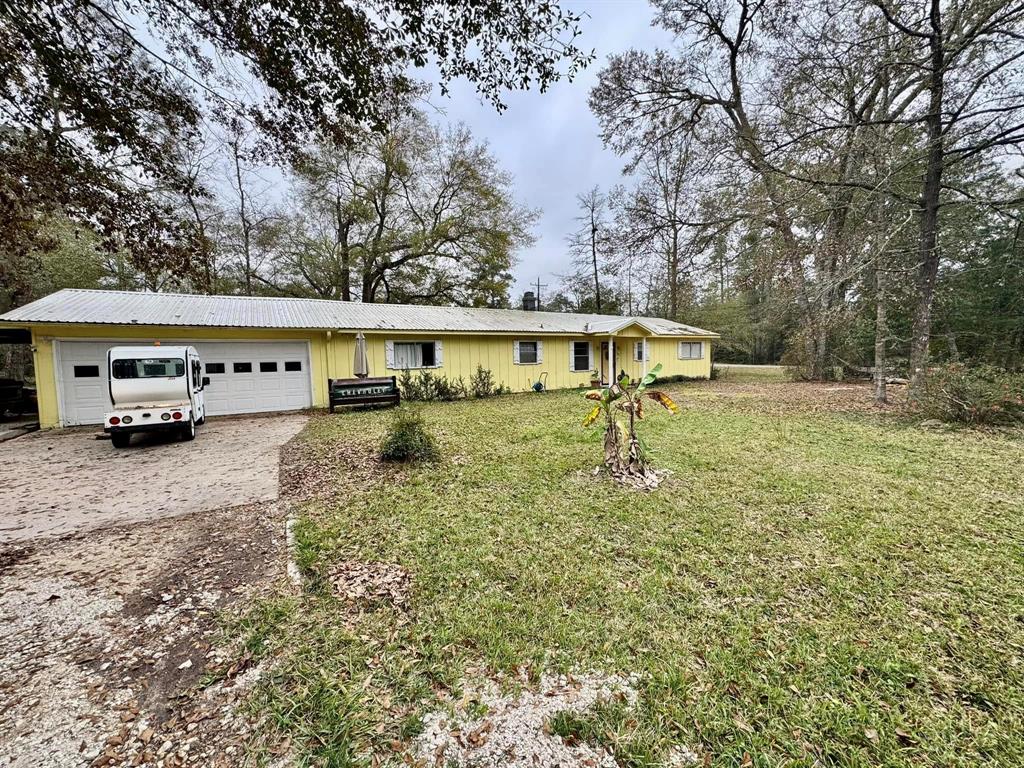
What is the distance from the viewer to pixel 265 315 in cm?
1143

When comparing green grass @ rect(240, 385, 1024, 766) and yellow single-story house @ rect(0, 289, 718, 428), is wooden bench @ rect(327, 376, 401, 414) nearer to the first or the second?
yellow single-story house @ rect(0, 289, 718, 428)

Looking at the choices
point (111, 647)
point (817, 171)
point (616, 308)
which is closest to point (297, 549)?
point (111, 647)

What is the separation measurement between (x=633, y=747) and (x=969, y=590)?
2938 millimetres


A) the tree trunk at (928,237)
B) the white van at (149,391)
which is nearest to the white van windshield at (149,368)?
the white van at (149,391)

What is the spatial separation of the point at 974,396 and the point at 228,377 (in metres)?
17.1

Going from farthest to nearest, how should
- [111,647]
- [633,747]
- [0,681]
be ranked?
[111,647], [0,681], [633,747]

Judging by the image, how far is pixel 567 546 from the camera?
3482 mm

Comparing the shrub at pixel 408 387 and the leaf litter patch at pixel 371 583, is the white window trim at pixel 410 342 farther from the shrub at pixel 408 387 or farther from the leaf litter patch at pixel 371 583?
the leaf litter patch at pixel 371 583

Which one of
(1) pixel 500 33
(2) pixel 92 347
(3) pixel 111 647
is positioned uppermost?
(1) pixel 500 33

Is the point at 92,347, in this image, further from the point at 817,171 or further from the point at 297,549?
the point at 817,171

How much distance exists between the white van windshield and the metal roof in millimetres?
2714

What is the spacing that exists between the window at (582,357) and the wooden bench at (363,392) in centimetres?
783

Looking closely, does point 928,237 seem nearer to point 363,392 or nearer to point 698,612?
point 698,612

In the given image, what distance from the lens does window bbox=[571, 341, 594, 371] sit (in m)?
16.2
